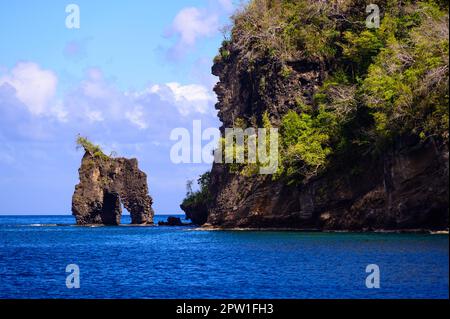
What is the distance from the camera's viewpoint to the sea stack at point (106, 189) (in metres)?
106

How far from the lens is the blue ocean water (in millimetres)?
34062

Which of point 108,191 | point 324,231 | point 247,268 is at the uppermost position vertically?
point 108,191

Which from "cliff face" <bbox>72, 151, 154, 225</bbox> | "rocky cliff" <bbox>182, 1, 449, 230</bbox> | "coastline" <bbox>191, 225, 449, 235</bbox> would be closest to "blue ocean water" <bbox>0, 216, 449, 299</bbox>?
"coastline" <bbox>191, 225, 449, 235</bbox>

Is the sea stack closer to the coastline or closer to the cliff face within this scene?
the cliff face

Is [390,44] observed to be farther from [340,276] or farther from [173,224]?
[173,224]

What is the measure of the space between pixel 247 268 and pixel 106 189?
6618cm

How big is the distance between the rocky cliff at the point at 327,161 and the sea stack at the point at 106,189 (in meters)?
26.1

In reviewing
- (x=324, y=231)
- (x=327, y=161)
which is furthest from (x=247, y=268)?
(x=327, y=161)

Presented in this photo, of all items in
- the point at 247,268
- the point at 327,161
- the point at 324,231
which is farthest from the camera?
the point at 327,161

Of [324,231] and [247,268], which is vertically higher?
[324,231]

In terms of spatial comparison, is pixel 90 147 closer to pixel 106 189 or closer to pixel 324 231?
pixel 106 189

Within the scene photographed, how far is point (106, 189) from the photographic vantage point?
350 ft

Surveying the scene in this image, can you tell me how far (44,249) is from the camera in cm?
6325

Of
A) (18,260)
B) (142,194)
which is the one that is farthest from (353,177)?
(142,194)
